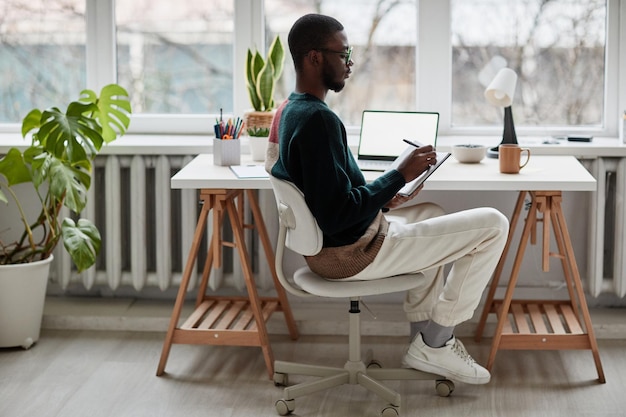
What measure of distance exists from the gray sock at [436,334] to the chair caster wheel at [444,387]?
12 cm

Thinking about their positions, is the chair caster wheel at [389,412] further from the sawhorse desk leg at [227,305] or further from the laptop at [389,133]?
the laptop at [389,133]

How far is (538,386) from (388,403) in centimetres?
53

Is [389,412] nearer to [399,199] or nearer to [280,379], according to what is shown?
[280,379]

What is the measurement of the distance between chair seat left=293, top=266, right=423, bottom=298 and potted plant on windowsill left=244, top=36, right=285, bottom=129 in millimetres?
875

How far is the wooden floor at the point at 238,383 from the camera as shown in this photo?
2.87m

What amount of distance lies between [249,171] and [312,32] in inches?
25.8

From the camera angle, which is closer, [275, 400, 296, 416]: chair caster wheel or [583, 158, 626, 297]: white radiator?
[275, 400, 296, 416]: chair caster wheel

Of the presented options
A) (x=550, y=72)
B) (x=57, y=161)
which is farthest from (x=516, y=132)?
(x=57, y=161)

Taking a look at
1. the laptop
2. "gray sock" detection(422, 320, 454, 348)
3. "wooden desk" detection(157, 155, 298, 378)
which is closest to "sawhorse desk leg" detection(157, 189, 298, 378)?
"wooden desk" detection(157, 155, 298, 378)

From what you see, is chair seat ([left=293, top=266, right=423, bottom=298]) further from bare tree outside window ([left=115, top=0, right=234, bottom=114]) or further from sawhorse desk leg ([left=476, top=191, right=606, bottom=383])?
bare tree outside window ([left=115, top=0, right=234, bottom=114])

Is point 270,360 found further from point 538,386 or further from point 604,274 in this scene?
point 604,274

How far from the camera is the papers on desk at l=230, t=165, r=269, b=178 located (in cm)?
303

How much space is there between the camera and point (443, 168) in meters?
3.19

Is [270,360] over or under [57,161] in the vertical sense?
under
